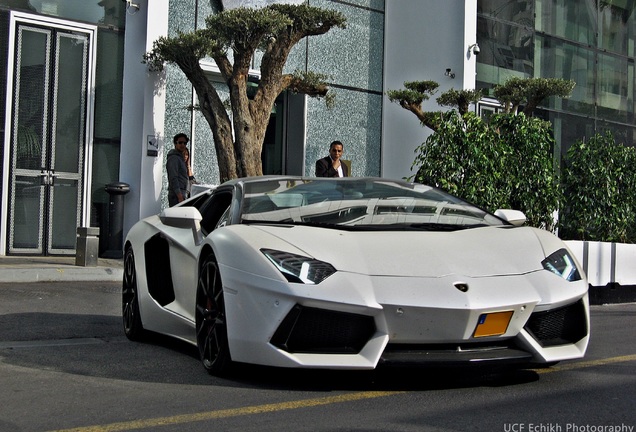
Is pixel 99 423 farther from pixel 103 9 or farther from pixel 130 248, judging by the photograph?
pixel 103 9

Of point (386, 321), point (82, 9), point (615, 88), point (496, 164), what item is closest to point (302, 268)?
point (386, 321)

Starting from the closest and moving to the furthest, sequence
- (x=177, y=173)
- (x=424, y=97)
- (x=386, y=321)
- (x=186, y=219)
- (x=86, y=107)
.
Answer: (x=386, y=321), (x=186, y=219), (x=177, y=173), (x=86, y=107), (x=424, y=97)


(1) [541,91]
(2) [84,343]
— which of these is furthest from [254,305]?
(1) [541,91]

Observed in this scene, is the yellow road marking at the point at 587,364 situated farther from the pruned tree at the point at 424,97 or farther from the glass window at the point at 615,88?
the glass window at the point at 615,88

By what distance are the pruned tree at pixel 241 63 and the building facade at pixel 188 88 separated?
4.53ft

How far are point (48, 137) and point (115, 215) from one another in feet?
5.21

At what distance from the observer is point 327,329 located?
489cm

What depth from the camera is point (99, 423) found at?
4254mm

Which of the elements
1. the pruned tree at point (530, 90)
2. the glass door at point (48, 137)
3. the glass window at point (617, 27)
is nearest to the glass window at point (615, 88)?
the glass window at point (617, 27)

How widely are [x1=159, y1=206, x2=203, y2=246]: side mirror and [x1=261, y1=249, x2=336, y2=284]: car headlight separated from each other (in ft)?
3.86

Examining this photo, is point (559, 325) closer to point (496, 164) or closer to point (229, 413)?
point (229, 413)

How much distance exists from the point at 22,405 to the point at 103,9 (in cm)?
1236

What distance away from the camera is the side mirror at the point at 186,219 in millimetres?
6098

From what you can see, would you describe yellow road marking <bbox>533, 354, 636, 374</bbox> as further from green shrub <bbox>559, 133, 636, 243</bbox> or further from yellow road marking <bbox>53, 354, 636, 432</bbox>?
green shrub <bbox>559, 133, 636, 243</bbox>
